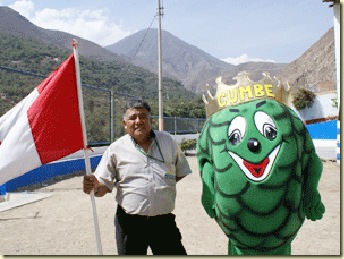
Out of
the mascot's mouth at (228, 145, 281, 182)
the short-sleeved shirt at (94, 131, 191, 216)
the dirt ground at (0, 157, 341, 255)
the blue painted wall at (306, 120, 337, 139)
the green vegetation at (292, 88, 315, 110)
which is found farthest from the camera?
the green vegetation at (292, 88, 315, 110)

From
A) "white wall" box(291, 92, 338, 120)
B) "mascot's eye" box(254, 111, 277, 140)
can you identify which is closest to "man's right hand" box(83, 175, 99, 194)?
"mascot's eye" box(254, 111, 277, 140)

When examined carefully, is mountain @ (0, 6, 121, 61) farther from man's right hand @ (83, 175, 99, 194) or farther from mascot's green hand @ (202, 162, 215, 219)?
mascot's green hand @ (202, 162, 215, 219)

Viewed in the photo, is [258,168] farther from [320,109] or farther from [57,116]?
[320,109]

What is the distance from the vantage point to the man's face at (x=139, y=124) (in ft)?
9.08

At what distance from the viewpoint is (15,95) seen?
8367 millimetres

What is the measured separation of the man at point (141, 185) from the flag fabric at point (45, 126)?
13.8 inches

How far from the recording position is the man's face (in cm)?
277

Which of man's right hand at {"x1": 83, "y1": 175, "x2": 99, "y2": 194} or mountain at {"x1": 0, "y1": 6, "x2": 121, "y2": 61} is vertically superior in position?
mountain at {"x1": 0, "y1": 6, "x2": 121, "y2": 61}

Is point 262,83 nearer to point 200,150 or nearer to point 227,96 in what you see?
point 227,96

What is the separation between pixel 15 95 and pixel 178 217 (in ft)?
14.9

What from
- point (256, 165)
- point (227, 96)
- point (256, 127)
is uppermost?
point (227, 96)

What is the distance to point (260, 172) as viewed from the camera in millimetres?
2236

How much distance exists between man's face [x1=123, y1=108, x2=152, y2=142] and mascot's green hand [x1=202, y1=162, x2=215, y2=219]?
1.62 ft

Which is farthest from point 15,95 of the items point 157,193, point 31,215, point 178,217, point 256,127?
point 256,127
